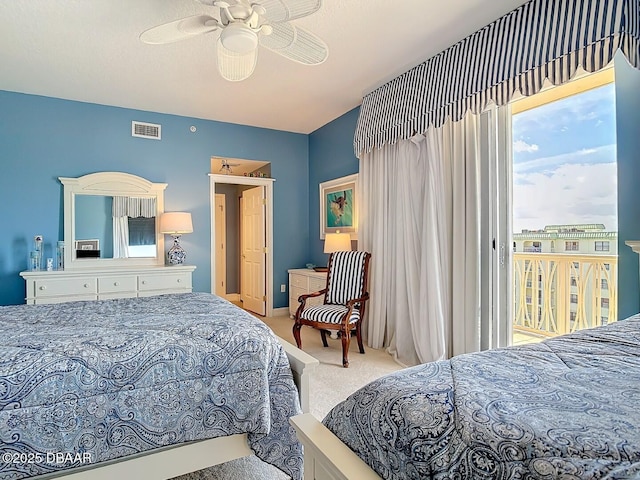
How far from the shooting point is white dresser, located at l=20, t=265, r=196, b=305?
12.2ft

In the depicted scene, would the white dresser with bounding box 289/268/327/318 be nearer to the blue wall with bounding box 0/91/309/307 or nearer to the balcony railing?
the blue wall with bounding box 0/91/309/307

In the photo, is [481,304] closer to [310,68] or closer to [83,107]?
[310,68]

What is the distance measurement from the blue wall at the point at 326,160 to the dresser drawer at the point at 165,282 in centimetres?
181

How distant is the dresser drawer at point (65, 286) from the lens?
374 cm

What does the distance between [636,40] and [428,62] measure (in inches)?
59.1

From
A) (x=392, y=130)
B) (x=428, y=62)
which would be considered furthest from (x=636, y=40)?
(x=392, y=130)

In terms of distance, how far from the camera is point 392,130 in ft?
11.7

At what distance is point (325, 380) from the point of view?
2.97m

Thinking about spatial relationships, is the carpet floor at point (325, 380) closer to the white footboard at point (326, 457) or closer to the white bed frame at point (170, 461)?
the white bed frame at point (170, 461)

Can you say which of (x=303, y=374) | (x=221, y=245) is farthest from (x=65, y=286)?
(x=303, y=374)

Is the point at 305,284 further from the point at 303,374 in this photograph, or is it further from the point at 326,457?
the point at 326,457

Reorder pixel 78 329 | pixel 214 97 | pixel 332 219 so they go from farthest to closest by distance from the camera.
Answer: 1. pixel 332 219
2. pixel 214 97
3. pixel 78 329

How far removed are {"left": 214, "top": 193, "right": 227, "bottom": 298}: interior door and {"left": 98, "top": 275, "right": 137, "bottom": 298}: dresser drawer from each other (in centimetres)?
267

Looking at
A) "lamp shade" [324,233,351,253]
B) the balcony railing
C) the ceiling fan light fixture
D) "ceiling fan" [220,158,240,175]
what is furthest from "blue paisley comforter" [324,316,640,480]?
"ceiling fan" [220,158,240,175]
